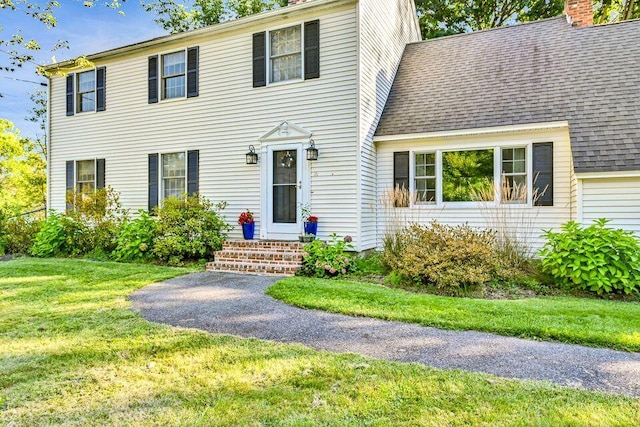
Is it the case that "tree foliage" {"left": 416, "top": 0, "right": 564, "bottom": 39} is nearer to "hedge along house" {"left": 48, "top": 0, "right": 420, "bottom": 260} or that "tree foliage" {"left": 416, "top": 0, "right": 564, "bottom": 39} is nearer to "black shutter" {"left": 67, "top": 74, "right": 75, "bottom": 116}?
"hedge along house" {"left": 48, "top": 0, "right": 420, "bottom": 260}

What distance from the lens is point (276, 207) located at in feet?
29.9

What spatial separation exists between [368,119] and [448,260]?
12.9 feet

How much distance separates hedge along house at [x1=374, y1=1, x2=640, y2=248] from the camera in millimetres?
7176

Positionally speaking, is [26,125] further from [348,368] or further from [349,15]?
Answer: [348,368]

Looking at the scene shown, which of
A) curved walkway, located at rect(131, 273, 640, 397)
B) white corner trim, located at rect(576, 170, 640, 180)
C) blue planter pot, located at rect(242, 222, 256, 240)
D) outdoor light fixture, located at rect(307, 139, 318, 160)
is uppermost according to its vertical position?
outdoor light fixture, located at rect(307, 139, 318, 160)

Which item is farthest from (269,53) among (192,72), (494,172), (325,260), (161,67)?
(494,172)

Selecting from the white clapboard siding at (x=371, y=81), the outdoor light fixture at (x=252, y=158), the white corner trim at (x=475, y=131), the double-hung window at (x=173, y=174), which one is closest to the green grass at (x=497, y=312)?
the white clapboard siding at (x=371, y=81)

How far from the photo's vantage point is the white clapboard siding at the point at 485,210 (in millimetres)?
7770

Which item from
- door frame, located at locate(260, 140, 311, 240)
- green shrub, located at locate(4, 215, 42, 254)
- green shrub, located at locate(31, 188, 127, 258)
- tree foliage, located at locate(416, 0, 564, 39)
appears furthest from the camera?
tree foliage, located at locate(416, 0, 564, 39)

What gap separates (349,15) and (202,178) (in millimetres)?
5254

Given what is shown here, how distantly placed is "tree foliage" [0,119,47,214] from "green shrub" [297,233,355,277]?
68.8ft

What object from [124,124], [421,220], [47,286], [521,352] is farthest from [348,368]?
[124,124]

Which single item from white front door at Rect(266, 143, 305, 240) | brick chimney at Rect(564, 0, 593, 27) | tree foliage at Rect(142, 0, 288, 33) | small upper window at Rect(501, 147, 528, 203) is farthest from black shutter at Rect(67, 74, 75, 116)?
brick chimney at Rect(564, 0, 593, 27)

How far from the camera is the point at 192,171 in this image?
10078 millimetres
